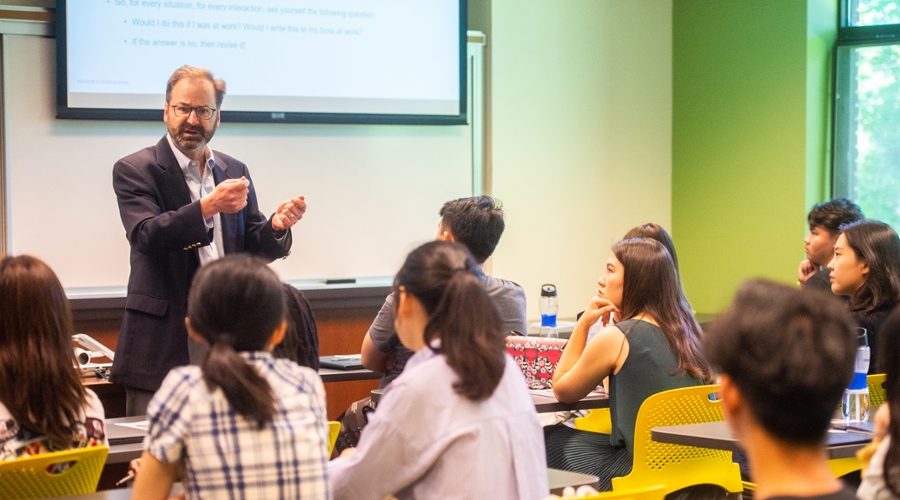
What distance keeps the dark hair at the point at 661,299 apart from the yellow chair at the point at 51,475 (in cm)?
169

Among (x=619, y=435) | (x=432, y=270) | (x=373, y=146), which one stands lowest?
(x=619, y=435)

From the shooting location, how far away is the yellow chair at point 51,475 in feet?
6.34

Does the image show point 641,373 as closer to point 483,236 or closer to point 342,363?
point 483,236

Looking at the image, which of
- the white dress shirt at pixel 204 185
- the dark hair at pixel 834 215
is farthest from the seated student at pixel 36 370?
the dark hair at pixel 834 215

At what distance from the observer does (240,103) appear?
5055 millimetres

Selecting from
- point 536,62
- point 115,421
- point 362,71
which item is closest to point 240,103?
point 362,71

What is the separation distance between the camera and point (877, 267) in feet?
11.8

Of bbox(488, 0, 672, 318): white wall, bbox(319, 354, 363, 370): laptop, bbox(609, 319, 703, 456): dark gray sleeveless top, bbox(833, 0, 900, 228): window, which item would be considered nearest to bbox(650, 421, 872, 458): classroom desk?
bbox(609, 319, 703, 456): dark gray sleeveless top

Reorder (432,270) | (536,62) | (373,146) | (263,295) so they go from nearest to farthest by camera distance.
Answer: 1. (263,295)
2. (432,270)
3. (373,146)
4. (536,62)

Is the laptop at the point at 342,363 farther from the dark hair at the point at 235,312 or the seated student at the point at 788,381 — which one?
the seated student at the point at 788,381

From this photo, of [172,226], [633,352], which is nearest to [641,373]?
[633,352]

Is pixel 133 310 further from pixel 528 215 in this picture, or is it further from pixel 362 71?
pixel 528 215

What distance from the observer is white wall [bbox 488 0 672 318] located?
5.84 meters

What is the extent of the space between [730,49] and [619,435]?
3789 mm
